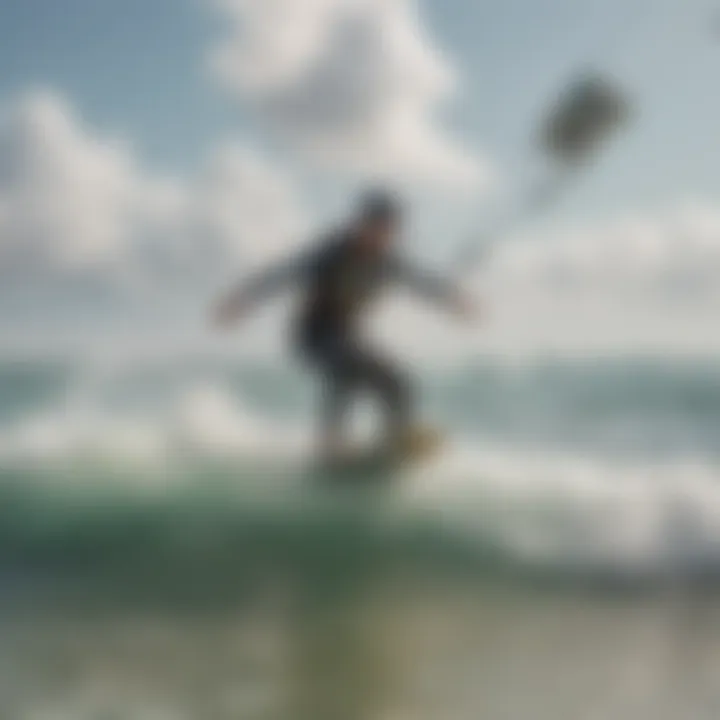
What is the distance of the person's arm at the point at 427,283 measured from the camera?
2160 millimetres

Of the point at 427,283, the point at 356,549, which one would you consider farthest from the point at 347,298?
the point at 356,549

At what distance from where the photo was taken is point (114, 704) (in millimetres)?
2008

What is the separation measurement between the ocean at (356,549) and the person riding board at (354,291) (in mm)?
64

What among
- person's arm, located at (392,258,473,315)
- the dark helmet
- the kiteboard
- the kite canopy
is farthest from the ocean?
the kite canopy

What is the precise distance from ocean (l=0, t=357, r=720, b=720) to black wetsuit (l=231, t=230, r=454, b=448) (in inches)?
2.4

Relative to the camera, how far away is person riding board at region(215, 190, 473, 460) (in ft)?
7.09

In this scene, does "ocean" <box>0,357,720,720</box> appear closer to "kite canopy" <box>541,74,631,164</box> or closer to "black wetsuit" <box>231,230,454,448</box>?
"black wetsuit" <box>231,230,454,448</box>

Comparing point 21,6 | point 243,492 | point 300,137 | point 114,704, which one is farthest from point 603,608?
point 21,6

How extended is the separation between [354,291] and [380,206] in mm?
176

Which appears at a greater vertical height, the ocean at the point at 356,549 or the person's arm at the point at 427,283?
the person's arm at the point at 427,283

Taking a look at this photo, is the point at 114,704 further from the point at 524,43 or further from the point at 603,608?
the point at 524,43

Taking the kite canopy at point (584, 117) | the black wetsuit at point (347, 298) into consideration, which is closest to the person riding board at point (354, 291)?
the black wetsuit at point (347, 298)

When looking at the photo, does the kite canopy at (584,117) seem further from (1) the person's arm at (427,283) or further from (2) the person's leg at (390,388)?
(2) the person's leg at (390,388)

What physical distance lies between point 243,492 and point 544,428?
2.09 feet
